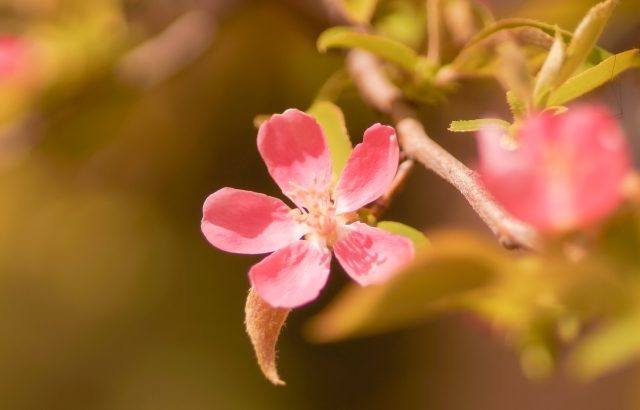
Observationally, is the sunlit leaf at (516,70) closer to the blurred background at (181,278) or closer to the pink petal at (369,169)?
the pink petal at (369,169)

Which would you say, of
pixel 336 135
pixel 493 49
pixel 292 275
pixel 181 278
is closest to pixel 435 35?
pixel 493 49

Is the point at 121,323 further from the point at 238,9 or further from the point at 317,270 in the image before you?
the point at 317,270

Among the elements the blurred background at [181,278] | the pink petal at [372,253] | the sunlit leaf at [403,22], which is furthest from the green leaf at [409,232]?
the blurred background at [181,278]

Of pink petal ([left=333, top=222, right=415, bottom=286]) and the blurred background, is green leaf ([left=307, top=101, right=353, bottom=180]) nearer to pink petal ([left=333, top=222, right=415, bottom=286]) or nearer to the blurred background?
pink petal ([left=333, top=222, right=415, bottom=286])

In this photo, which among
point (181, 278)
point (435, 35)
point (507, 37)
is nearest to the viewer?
point (507, 37)

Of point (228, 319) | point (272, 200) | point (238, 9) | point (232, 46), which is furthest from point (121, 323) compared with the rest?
point (272, 200)

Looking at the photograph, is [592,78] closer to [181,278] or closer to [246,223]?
[246,223]
